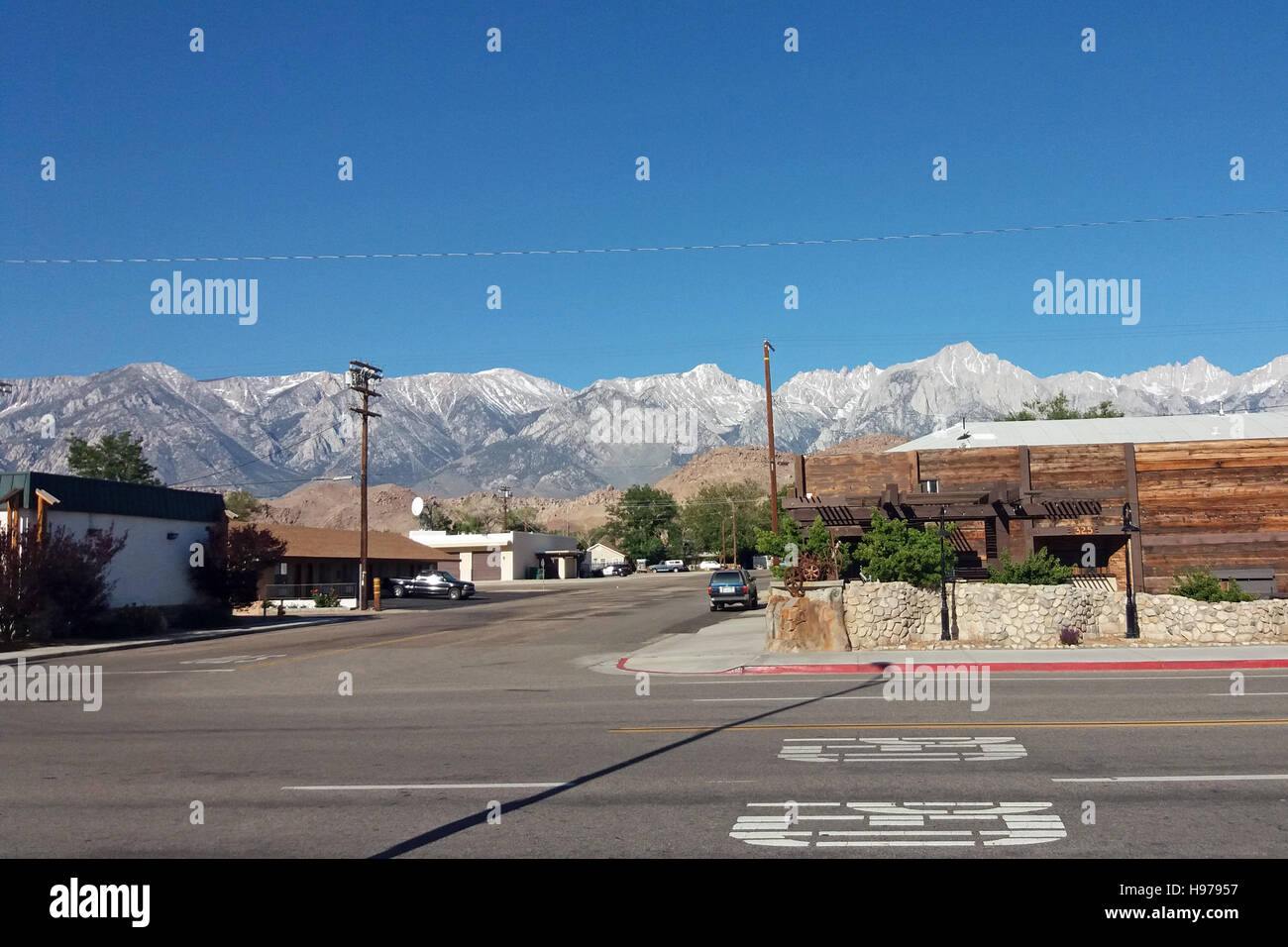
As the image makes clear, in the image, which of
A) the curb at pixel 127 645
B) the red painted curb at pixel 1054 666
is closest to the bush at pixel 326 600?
the curb at pixel 127 645

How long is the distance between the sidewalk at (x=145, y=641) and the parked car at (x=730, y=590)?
16361 mm

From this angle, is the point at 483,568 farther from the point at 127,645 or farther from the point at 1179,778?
the point at 1179,778

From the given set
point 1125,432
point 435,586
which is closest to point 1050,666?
point 1125,432

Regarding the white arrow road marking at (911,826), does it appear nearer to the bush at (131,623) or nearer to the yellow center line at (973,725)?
the yellow center line at (973,725)

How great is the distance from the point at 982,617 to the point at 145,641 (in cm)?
2549

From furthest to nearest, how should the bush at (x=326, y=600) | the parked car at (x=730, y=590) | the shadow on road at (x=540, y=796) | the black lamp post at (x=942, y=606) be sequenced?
the bush at (x=326, y=600) < the parked car at (x=730, y=590) < the black lamp post at (x=942, y=606) < the shadow on road at (x=540, y=796)

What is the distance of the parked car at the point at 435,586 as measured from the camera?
60969mm

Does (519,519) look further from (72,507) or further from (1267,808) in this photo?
(1267,808)

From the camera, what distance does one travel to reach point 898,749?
10.6 metres
